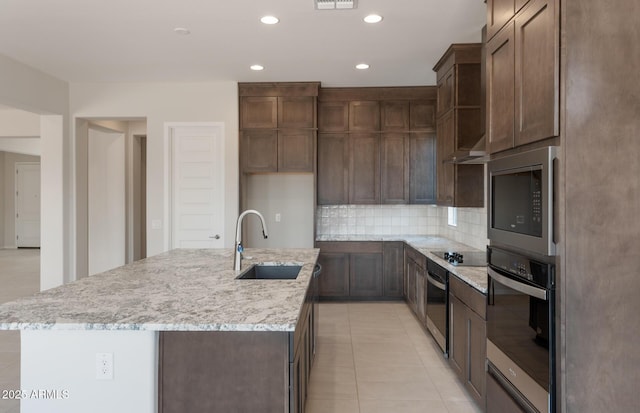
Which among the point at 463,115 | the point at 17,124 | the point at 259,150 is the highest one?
the point at 17,124

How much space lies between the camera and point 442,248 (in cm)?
408

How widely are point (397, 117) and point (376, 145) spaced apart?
17.9 inches

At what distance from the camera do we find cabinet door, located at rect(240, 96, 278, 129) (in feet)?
16.6

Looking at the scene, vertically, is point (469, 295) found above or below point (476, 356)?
above

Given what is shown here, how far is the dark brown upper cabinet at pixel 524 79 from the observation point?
1.54m

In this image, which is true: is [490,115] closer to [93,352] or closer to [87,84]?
[93,352]

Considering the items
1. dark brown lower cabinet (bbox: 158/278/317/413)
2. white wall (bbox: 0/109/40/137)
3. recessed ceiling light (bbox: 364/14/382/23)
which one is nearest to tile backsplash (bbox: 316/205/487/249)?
recessed ceiling light (bbox: 364/14/382/23)

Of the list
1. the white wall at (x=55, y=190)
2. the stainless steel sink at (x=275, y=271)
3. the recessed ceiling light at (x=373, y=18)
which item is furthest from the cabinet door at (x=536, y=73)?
the white wall at (x=55, y=190)

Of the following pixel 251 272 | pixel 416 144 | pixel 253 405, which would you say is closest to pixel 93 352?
pixel 253 405

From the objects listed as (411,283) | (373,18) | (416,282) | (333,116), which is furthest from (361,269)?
(373,18)

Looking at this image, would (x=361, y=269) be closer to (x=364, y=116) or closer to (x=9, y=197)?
(x=364, y=116)

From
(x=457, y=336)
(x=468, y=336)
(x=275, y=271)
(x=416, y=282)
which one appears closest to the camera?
(x=468, y=336)

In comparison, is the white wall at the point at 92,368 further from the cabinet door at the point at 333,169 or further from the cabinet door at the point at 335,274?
the cabinet door at the point at 333,169

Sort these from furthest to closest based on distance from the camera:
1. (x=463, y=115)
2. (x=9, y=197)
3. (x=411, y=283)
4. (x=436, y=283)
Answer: (x=9, y=197) < (x=411, y=283) < (x=463, y=115) < (x=436, y=283)
